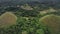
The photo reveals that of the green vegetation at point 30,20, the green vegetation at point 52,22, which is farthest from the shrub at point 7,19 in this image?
the green vegetation at point 52,22

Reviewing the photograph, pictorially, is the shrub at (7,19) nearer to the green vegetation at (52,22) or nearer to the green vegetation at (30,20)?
the green vegetation at (30,20)

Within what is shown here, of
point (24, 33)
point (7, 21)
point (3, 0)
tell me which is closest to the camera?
point (24, 33)

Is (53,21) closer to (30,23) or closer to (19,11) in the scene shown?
(30,23)

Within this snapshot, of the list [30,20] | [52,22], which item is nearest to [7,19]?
[30,20]

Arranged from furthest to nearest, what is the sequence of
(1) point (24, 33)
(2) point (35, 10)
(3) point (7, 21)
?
(2) point (35, 10)
(3) point (7, 21)
(1) point (24, 33)

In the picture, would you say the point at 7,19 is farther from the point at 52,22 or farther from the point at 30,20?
the point at 52,22

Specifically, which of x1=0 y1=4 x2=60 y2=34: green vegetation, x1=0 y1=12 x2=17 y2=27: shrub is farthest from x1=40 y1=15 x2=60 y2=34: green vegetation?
x1=0 y1=12 x2=17 y2=27: shrub

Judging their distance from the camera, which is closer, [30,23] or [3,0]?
[30,23]

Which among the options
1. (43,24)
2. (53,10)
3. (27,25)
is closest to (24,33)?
(27,25)

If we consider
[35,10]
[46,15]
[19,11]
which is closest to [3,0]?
[19,11]

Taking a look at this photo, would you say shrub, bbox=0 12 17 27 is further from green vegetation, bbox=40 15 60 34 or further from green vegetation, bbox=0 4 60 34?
green vegetation, bbox=40 15 60 34
